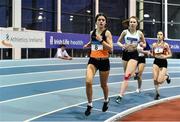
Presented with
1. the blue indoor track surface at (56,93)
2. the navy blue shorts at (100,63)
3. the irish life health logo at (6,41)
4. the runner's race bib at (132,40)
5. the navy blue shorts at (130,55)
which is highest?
the irish life health logo at (6,41)

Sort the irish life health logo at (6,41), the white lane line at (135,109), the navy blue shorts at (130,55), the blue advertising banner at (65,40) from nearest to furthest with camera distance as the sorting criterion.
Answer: the white lane line at (135,109) → the navy blue shorts at (130,55) → the irish life health logo at (6,41) → the blue advertising banner at (65,40)

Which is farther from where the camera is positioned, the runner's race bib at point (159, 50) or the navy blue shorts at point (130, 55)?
the runner's race bib at point (159, 50)

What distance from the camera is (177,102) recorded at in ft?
41.4

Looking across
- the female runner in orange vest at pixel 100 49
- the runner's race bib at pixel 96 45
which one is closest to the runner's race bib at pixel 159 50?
the female runner in orange vest at pixel 100 49

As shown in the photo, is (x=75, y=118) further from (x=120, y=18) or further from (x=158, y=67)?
(x=120, y=18)

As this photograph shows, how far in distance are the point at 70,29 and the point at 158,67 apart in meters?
24.0

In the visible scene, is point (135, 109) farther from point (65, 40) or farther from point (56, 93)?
point (65, 40)

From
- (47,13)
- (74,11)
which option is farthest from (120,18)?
(47,13)

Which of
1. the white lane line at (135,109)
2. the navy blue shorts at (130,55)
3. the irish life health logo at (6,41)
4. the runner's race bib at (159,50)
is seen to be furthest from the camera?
the irish life health logo at (6,41)

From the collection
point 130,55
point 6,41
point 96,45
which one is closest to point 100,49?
point 96,45

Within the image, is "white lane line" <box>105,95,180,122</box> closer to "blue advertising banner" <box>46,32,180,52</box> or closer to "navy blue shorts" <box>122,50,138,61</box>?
"navy blue shorts" <box>122,50,138,61</box>

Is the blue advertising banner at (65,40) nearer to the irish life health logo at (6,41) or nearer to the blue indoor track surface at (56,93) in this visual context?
the irish life health logo at (6,41)

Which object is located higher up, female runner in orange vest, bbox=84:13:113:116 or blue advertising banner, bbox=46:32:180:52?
blue advertising banner, bbox=46:32:180:52

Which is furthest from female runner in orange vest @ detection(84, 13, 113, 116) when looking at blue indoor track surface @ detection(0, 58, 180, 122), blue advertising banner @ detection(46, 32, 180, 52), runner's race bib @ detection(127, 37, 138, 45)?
blue advertising banner @ detection(46, 32, 180, 52)
